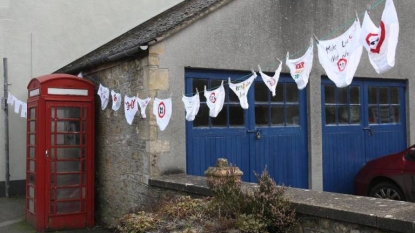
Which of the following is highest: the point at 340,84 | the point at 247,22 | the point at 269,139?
the point at 247,22

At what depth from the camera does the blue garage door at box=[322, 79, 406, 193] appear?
32.7 ft

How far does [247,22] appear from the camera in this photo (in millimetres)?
8750

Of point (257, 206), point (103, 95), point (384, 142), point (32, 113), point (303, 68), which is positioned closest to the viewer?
point (257, 206)

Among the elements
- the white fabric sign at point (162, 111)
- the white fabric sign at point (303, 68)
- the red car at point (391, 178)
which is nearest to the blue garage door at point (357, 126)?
the red car at point (391, 178)

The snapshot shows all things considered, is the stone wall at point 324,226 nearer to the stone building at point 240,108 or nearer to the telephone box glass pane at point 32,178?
the stone building at point 240,108

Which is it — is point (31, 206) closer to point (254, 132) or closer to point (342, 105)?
point (254, 132)

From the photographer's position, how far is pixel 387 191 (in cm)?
864

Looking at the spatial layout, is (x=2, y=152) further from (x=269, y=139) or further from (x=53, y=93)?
(x=269, y=139)

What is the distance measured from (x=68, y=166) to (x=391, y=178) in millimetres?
5940

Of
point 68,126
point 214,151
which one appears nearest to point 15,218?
point 68,126

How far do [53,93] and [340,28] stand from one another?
582 cm

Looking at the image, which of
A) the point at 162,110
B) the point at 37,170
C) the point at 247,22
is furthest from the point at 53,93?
the point at 247,22

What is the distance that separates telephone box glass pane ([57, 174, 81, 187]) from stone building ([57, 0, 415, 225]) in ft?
2.00

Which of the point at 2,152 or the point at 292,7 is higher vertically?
the point at 292,7
